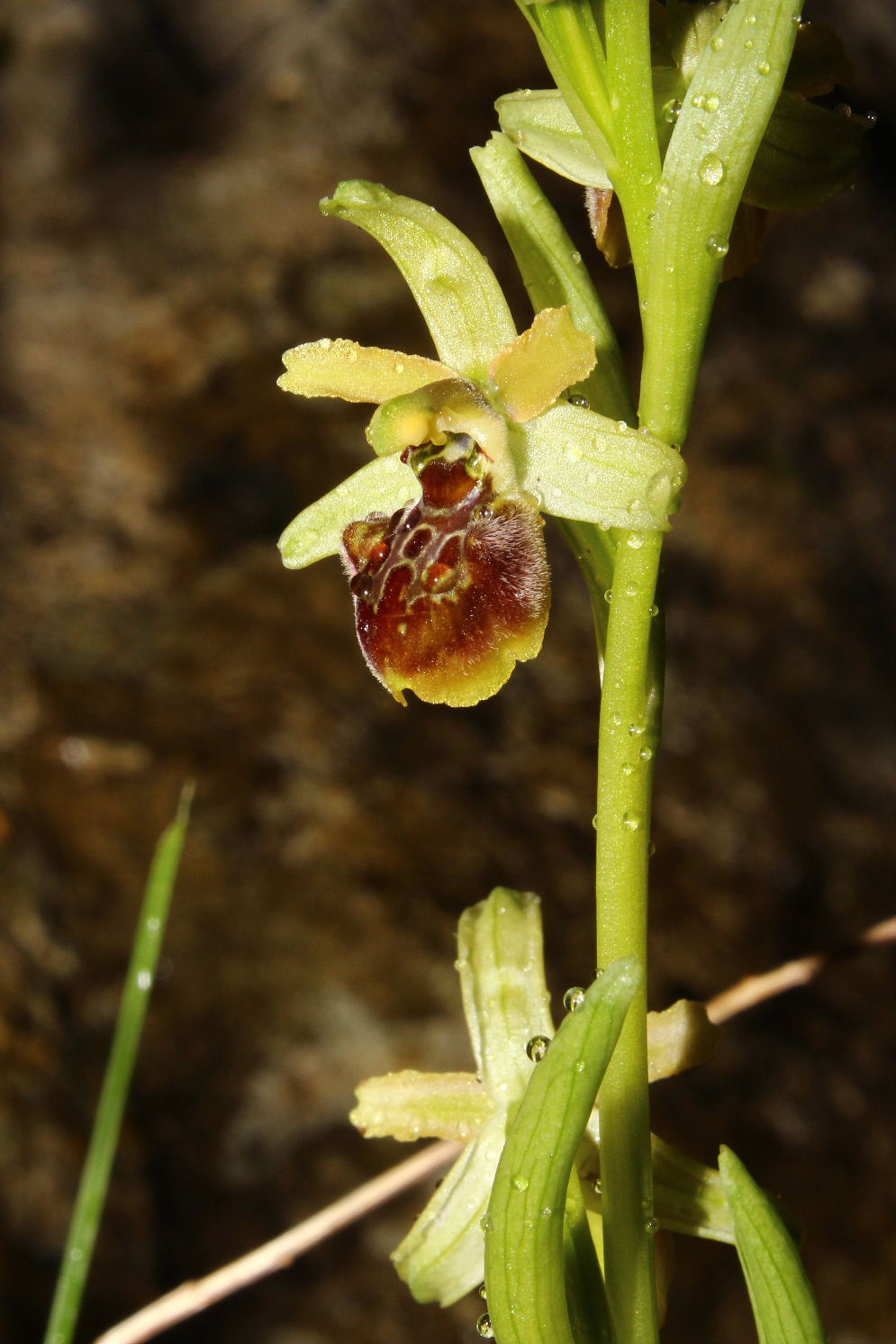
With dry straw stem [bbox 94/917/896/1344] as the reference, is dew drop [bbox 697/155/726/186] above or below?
above

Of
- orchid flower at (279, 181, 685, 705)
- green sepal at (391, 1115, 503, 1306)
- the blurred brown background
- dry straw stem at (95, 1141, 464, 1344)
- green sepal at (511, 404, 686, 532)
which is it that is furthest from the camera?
the blurred brown background

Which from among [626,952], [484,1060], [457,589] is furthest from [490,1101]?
[457,589]

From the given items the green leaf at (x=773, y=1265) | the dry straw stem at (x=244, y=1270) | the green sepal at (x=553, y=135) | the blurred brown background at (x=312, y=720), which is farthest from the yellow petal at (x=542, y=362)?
the blurred brown background at (x=312, y=720)

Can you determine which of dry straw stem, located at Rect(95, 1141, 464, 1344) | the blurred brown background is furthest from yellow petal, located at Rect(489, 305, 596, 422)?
the blurred brown background

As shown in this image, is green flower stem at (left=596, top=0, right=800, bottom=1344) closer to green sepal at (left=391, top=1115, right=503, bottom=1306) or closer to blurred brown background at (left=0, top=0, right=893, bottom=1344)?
green sepal at (left=391, top=1115, right=503, bottom=1306)

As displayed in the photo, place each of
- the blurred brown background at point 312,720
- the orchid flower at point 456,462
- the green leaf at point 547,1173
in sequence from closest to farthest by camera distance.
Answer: the green leaf at point 547,1173, the orchid flower at point 456,462, the blurred brown background at point 312,720

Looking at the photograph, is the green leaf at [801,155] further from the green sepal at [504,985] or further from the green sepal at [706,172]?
the green sepal at [504,985]

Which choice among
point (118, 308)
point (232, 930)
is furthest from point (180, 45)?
point (232, 930)

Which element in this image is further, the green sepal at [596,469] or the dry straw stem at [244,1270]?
the dry straw stem at [244,1270]
